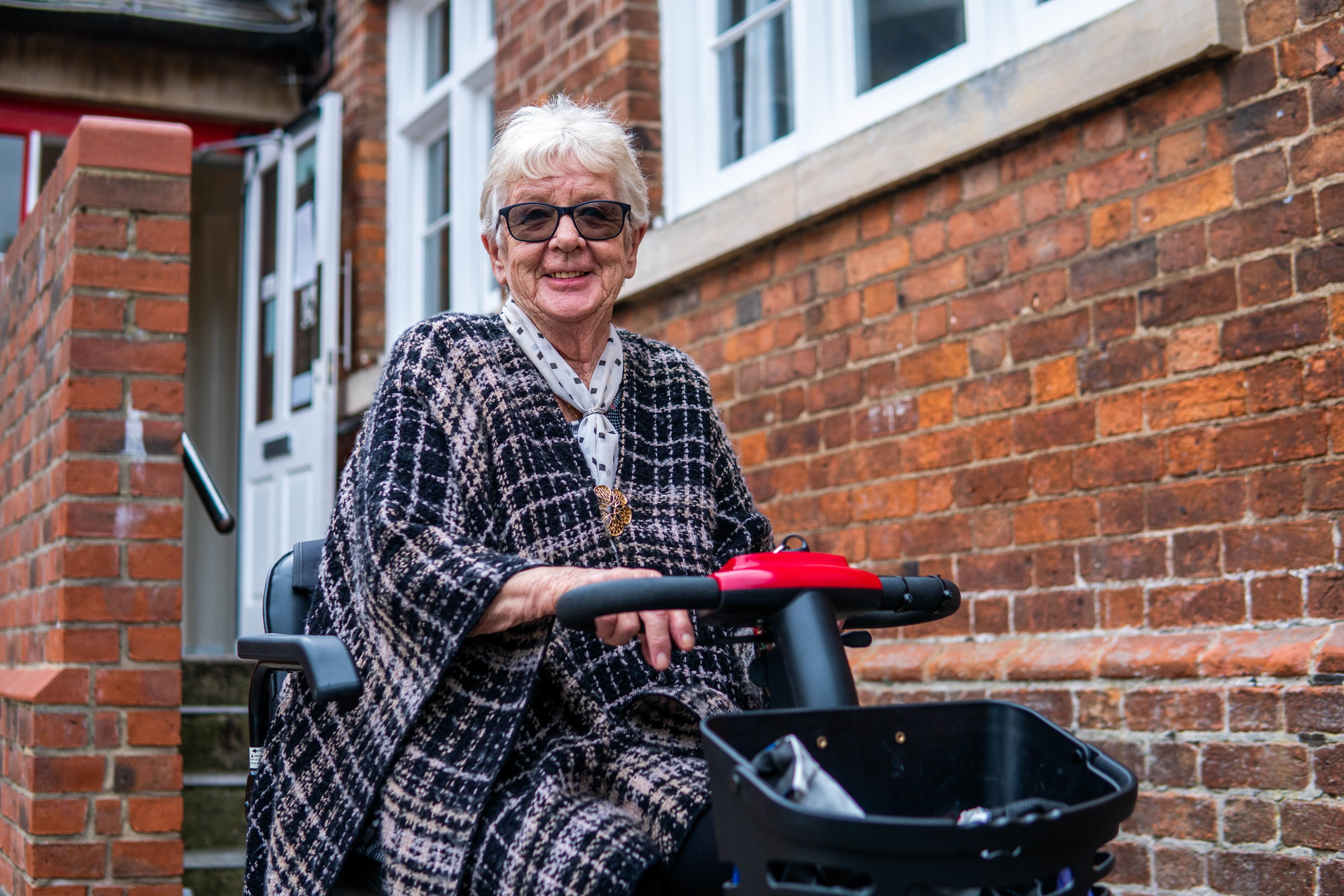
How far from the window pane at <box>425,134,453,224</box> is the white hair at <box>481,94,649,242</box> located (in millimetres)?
5098

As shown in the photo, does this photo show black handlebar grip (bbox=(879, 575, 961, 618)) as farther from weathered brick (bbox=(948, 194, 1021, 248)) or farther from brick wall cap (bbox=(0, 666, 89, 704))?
brick wall cap (bbox=(0, 666, 89, 704))

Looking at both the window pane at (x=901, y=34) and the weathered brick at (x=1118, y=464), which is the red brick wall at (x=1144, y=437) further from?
the window pane at (x=901, y=34)

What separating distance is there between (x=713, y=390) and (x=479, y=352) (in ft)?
8.27

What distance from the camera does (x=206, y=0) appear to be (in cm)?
766

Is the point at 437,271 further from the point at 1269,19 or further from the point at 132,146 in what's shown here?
the point at 1269,19

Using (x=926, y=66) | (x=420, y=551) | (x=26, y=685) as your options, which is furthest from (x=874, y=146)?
(x=26, y=685)

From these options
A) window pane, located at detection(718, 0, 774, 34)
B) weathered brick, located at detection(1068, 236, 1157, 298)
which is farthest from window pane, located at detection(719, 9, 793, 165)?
weathered brick, located at detection(1068, 236, 1157, 298)

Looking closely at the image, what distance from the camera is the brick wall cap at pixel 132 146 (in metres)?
3.52

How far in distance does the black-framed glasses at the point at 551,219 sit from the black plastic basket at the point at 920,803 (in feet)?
3.37

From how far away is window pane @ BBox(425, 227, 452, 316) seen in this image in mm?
7203

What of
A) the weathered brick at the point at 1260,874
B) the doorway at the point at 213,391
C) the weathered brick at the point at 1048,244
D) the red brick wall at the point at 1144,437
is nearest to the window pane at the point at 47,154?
the doorway at the point at 213,391

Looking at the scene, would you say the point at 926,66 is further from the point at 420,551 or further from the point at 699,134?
the point at 420,551

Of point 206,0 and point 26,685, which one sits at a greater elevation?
point 206,0

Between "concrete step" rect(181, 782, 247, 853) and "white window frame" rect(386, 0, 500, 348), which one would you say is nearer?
"concrete step" rect(181, 782, 247, 853)
